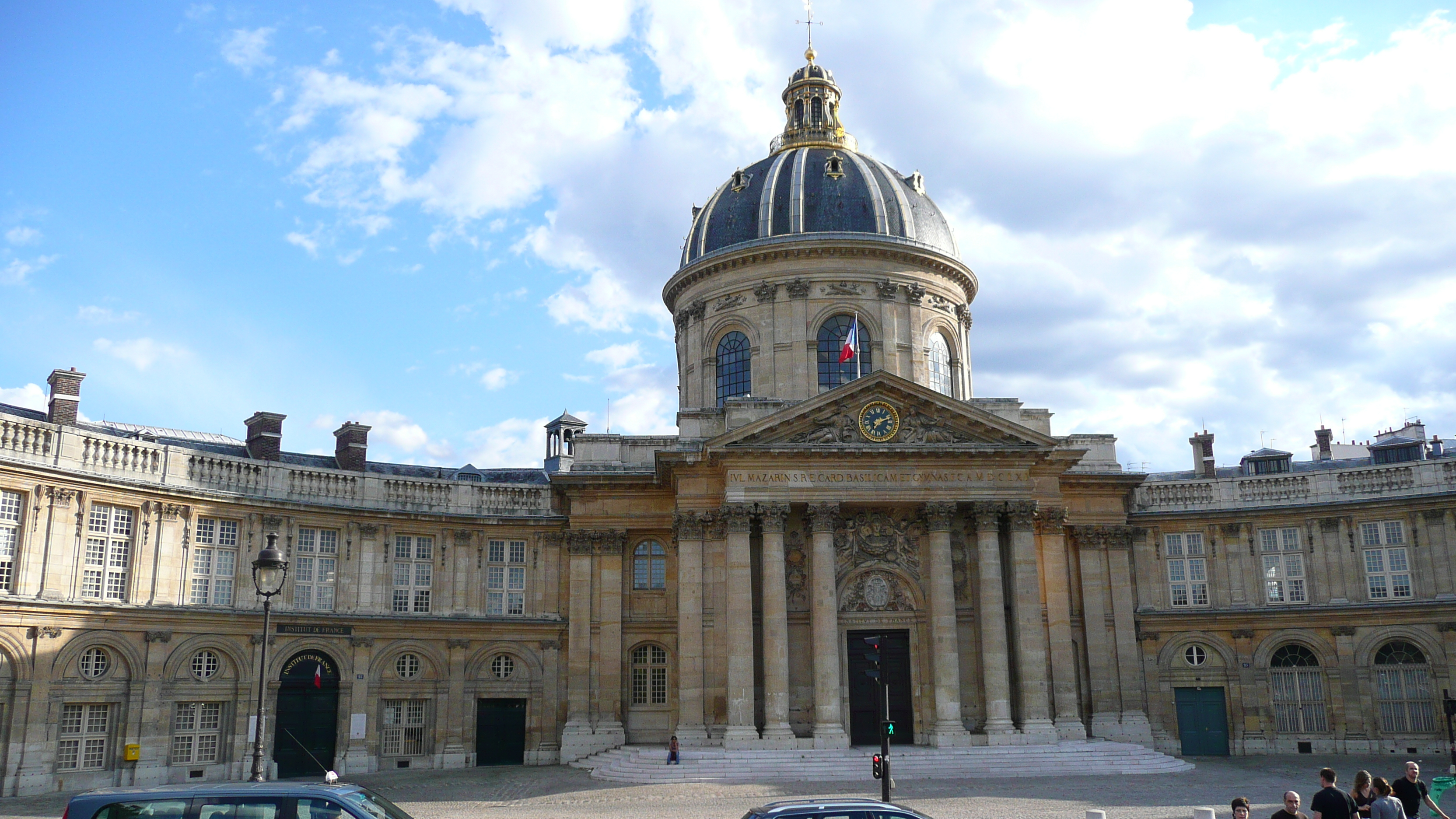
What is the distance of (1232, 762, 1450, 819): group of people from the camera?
13500 millimetres

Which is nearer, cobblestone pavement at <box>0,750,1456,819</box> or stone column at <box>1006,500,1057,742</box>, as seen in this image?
cobblestone pavement at <box>0,750,1456,819</box>

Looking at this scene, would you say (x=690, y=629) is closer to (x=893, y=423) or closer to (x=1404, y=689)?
(x=893, y=423)


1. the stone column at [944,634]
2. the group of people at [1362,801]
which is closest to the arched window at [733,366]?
the stone column at [944,634]

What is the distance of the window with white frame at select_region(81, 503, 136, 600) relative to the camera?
33.8m

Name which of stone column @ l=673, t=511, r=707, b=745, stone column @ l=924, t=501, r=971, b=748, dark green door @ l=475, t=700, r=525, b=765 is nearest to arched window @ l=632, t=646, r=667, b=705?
stone column @ l=673, t=511, r=707, b=745

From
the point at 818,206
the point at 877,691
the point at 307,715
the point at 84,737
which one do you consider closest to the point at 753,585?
the point at 877,691

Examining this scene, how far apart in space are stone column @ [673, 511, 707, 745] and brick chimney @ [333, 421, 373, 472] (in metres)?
12.4

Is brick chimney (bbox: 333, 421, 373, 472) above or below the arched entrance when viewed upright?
above

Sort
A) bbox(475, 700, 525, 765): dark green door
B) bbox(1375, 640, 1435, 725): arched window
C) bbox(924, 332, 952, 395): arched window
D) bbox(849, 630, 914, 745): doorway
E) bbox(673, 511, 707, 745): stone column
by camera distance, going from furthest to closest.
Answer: bbox(924, 332, 952, 395): arched window < bbox(475, 700, 525, 765): dark green door < bbox(1375, 640, 1435, 725): arched window < bbox(849, 630, 914, 745): doorway < bbox(673, 511, 707, 745): stone column

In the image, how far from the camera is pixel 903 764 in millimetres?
33875

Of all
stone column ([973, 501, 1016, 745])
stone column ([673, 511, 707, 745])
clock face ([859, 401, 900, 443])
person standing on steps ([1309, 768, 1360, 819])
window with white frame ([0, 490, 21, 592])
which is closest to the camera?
person standing on steps ([1309, 768, 1360, 819])

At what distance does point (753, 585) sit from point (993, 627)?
8.03m

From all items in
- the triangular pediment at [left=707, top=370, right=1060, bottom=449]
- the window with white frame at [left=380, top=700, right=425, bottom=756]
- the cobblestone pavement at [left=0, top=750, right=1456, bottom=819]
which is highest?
the triangular pediment at [left=707, top=370, right=1060, bottom=449]

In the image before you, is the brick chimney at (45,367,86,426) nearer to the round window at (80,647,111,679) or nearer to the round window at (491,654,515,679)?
the round window at (80,647,111,679)
